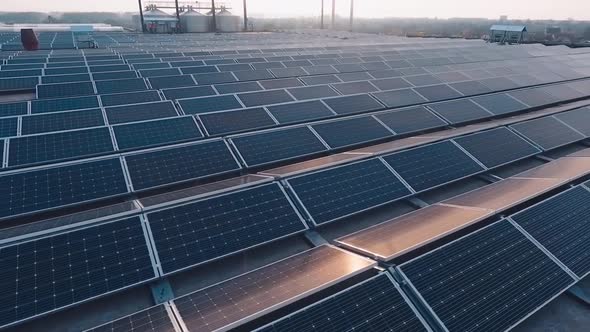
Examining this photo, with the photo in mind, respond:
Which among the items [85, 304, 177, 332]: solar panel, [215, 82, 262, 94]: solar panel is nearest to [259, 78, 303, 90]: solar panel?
[215, 82, 262, 94]: solar panel

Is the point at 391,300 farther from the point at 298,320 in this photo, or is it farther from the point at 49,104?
the point at 49,104

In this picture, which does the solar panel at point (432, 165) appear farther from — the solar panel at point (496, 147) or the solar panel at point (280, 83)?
the solar panel at point (280, 83)

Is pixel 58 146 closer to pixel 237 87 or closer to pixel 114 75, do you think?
pixel 237 87

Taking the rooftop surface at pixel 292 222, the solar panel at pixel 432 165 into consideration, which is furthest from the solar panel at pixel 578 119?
the solar panel at pixel 432 165

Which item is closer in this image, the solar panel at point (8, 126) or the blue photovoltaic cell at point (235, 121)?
the solar panel at point (8, 126)

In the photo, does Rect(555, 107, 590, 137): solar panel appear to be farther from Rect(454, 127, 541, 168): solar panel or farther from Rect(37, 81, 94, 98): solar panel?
Rect(37, 81, 94, 98): solar panel

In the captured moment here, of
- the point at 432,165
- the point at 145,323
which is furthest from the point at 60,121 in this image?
the point at 432,165

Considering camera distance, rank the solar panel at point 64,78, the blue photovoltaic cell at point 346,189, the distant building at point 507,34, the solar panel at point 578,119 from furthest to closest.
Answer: the distant building at point 507,34 < the solar panel at point 64,78 < the solar panel at point 578,119 < the blue photovoltaic cell at point 346,189
